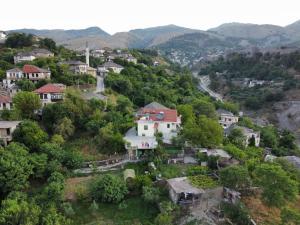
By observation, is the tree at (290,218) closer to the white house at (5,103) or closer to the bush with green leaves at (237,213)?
the bush with green leaves at (237,213)

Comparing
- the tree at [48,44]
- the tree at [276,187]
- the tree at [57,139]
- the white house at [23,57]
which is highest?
the tree at [48,44]

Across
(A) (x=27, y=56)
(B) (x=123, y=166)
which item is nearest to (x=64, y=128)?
(B) (x=123, y=166)

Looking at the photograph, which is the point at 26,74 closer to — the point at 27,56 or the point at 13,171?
the point at 27,56

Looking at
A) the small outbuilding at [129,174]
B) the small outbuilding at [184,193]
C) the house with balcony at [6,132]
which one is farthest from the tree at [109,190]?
the house with balcony at [6,132]

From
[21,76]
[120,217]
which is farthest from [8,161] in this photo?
[21,76]

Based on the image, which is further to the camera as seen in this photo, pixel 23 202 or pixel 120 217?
pixel 120 217

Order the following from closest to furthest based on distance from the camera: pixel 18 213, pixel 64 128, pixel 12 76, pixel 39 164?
pixel 18 213
pixel 39 164
pixel 64 128
pixel 12 76

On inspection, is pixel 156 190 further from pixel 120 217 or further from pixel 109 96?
pixel 109 96
